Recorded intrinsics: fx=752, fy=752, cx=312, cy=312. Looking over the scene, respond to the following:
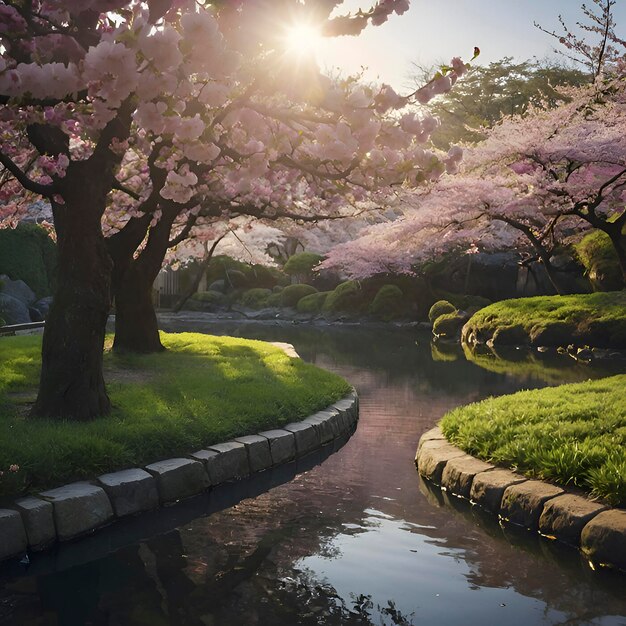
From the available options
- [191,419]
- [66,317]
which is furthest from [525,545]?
[66,317]

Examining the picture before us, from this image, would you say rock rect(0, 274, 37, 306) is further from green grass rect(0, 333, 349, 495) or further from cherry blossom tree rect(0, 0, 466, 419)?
cherry blossom tree rect(0, 0, 466, 419)

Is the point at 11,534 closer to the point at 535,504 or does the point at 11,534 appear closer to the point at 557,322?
the point at 535,504

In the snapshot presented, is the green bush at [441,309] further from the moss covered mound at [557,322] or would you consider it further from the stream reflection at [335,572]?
the stream reflection at [335,572]

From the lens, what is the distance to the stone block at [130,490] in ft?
20.9

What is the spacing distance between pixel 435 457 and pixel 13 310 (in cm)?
1798

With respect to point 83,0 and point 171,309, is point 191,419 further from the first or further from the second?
point 171,309

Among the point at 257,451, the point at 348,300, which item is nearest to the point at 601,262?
the point at 348,300

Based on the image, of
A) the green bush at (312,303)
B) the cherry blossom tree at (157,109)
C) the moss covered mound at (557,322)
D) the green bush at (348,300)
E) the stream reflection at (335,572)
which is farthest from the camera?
the green bush at (312,303)

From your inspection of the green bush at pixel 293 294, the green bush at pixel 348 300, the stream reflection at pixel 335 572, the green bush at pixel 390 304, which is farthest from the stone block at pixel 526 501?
the green bush at pixel 293 294

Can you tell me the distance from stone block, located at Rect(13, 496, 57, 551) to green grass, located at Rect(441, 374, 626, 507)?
4.15m

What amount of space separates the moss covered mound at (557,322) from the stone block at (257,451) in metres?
15.9

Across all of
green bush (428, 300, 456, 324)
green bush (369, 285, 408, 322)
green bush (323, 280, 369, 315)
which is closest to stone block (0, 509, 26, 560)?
green bush (428, 300, 456, 324)

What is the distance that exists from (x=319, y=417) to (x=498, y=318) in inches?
669

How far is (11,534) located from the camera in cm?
548
